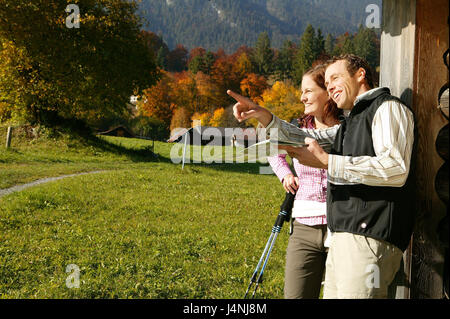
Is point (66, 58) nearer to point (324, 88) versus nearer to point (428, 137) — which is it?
point (324, 88)

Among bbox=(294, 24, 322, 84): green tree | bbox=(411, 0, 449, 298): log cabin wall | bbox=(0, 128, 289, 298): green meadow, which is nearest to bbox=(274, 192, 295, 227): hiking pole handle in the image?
bbox=(411, 0, 449, 298): log cabin wall

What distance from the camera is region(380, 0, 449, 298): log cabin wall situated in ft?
8.29

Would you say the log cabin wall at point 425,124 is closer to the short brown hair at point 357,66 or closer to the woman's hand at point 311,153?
the short brown hair at point 357,66

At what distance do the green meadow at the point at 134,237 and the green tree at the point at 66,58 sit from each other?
28.3ft

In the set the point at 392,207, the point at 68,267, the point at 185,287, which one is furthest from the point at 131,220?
the point at 392,207

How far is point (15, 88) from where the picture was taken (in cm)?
2359

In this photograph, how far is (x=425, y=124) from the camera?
A: 2.60 meters

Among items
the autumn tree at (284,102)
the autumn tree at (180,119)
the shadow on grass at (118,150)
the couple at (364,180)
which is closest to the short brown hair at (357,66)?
the couple at (364,180)

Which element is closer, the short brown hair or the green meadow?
the short brown hair

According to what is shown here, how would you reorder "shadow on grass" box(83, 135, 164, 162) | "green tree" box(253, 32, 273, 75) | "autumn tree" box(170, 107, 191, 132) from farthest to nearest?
"green tree" box(253, 32, 273, 75)
"autumn tree" box(170, 107, 191, 132)
"shadow on grass" box(83, 135, 164, 162)

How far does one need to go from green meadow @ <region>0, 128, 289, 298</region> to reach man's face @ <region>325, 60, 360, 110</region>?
382cm

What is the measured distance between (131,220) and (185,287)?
14.4ft

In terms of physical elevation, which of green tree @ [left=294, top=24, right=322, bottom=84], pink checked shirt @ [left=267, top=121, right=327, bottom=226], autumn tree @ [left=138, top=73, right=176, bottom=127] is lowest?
pink checked shirt @ [left=267, top=121, right=327, bottom=226]

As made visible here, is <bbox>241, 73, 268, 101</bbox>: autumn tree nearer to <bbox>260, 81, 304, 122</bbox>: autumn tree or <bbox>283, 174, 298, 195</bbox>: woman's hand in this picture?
<bbox>260, 81, 304, 122</bbox>: autumn tree
